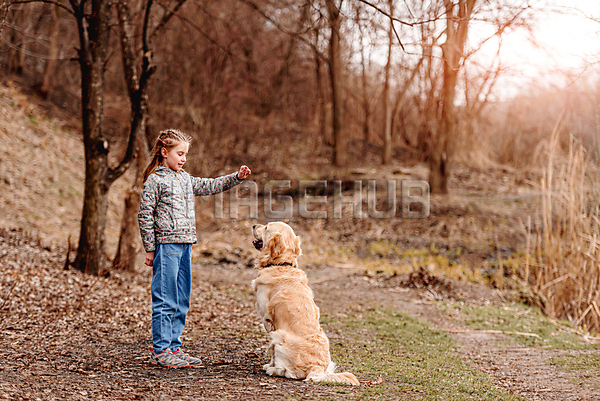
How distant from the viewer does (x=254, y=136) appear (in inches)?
795

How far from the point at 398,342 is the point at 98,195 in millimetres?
4785

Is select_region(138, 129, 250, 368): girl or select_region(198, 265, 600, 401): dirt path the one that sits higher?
select_region(138, 129, 250, 368): girl

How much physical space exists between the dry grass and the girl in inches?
221

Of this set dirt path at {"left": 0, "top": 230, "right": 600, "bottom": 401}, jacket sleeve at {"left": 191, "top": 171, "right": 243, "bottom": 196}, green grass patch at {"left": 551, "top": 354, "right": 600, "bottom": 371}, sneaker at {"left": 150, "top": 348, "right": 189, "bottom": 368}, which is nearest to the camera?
dirt path at {"left": 0, "top": 230, "right": 600, "bottom": 401}

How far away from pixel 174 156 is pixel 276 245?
1173 mm

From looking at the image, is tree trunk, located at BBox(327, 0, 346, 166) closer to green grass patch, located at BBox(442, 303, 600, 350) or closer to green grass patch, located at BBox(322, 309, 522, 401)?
green grass patch, located at BBox(442, 303, 600, 350)

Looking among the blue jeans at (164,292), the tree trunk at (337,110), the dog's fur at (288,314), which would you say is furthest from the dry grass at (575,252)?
the tree trunk at (337,110)

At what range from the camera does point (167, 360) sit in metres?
4.19

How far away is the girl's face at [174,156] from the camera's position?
14.1 ft

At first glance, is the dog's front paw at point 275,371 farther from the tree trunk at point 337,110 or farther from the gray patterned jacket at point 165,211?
the tree trunk at point 337,110

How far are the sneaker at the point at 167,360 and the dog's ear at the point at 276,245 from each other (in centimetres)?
119

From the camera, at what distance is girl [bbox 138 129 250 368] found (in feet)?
13.6

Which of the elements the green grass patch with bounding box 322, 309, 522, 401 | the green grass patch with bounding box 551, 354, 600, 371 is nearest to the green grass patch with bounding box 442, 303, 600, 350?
the green grass patch with bounding box 551, 354, 600, 371

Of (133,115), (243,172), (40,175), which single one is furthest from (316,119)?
(243,172)
